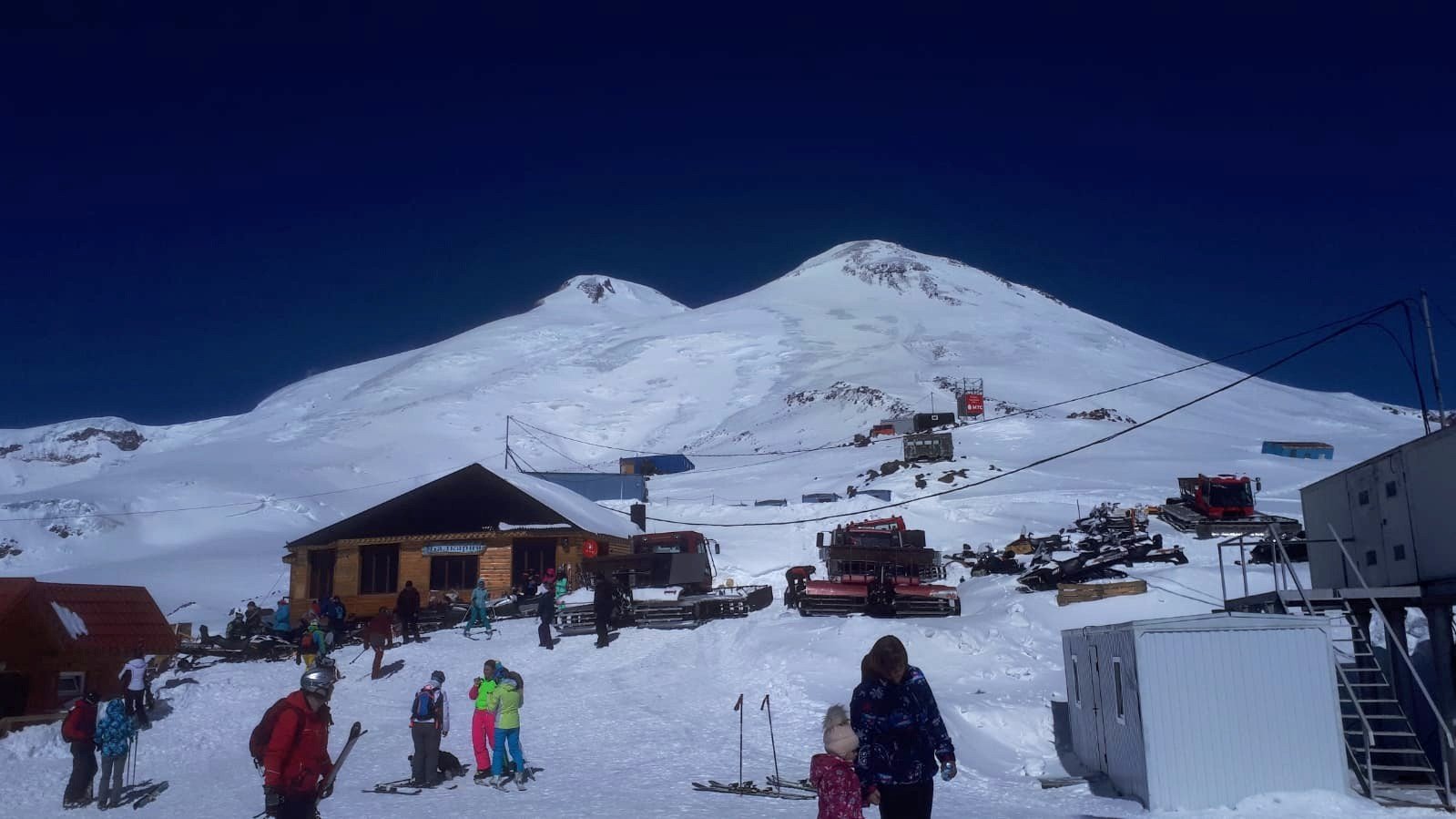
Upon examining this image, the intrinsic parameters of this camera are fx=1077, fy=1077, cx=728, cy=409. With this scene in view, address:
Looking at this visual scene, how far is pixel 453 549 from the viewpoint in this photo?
3281cm

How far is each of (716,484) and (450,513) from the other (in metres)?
36.9

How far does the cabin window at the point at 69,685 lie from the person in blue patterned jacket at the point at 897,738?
17.0 meters

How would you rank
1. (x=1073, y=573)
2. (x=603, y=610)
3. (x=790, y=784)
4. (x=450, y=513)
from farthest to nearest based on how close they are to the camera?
(x=450, y=513) → (x=1073, y=573) → (x=603, y=610) → (x=790, y=784)

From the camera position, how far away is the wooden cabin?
1766 centimetres

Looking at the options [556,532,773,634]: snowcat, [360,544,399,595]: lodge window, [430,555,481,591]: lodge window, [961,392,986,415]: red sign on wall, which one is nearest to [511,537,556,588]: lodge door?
[430,555,481,591]: lodge window

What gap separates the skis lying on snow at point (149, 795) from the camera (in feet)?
42.6

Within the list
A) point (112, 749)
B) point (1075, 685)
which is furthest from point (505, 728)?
point (1075, 685)

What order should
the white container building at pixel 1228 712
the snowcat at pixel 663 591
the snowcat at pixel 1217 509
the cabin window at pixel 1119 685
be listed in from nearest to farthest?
the white container building at pixel 1228 712
the cabin window at pixel 1119 685
the snowcat at pixel 663 591
the snowcat at pixel 1217 509

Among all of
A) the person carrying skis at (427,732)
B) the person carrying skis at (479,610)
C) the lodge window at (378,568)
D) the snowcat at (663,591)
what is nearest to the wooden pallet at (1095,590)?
the snowcat at (663,591)

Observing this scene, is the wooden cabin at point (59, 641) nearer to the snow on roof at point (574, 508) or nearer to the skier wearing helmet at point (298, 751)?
the skier wearing helmet at point (298, 751)

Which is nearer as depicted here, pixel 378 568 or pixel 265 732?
pixel 265 732

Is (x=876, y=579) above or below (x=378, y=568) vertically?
below

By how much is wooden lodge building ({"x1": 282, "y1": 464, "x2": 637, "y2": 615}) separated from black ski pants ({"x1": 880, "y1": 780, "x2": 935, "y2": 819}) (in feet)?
88.2

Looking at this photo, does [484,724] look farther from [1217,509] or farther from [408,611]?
[1217,509]
